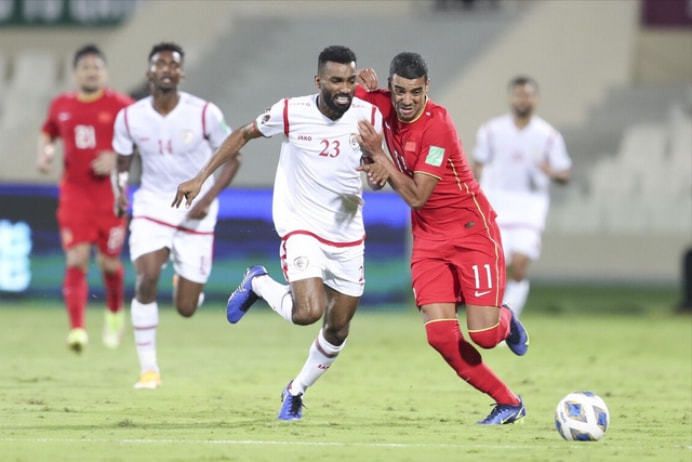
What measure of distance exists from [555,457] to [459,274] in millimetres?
1716

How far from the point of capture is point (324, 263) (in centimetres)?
959

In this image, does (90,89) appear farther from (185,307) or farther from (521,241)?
(521,241)

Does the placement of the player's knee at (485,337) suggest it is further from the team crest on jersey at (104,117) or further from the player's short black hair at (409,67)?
the team crest on jersey at (104,117)

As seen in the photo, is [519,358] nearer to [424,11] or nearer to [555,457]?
[555,457]

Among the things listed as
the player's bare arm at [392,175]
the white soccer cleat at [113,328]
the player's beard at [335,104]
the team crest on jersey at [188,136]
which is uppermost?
the player's beard at [335,104]

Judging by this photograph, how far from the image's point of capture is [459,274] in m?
9.41

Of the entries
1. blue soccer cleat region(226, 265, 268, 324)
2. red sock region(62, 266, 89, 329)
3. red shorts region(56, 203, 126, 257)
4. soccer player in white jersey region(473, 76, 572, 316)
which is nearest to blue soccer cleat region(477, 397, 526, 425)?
blue soccer cleat region(226, 265, 268, 324)

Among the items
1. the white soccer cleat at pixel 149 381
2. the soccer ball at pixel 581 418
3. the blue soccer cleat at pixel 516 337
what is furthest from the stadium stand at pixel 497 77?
the soccer ball at pixel 581 418

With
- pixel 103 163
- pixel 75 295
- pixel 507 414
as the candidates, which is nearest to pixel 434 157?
pixel 507 414

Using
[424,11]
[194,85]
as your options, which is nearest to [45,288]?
[194,85]

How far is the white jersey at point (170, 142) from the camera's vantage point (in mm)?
11414

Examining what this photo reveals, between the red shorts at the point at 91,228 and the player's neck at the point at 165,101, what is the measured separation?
2.87 meters

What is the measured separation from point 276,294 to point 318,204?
0.60 meters

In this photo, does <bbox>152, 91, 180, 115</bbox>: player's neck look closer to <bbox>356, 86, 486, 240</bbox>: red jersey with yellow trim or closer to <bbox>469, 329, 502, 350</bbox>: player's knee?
<bbox>356, 86, 486, 240</bbox>: red jersey with yellow trim
